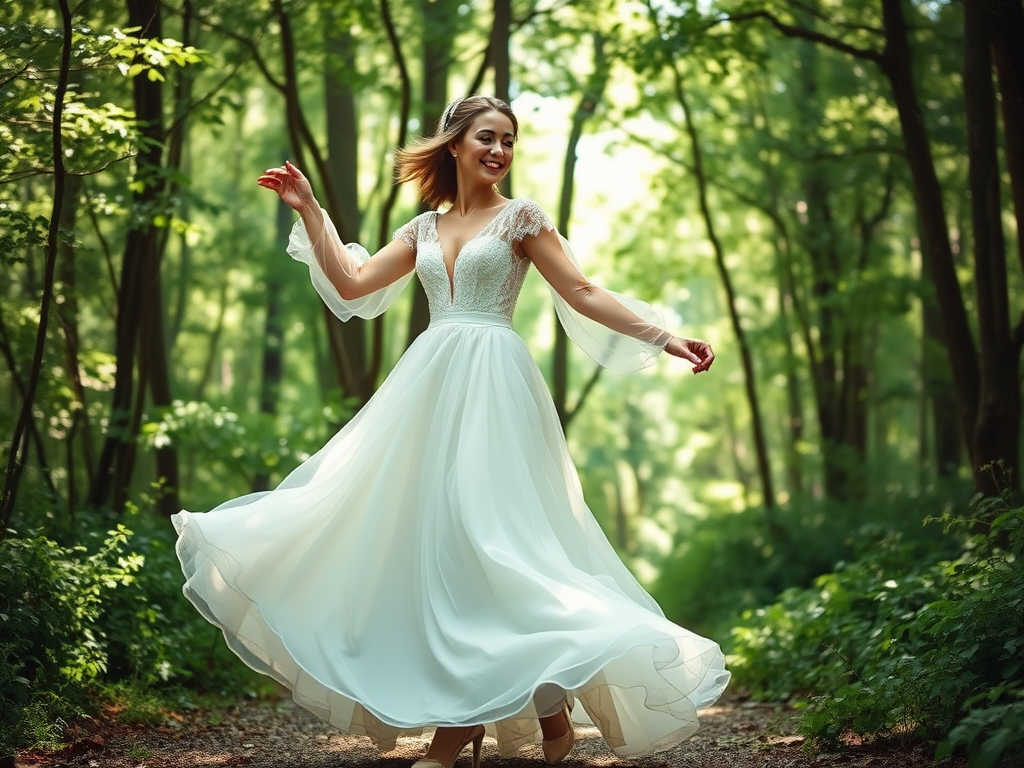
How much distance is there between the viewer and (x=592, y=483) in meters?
31.6

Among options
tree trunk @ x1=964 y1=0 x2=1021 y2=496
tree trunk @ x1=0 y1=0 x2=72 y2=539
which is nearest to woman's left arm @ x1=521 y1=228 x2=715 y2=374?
tree trunk @ x1=0 y1=0 x2=72 y2=539

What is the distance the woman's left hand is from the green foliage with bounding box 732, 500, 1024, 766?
A: 148 cm

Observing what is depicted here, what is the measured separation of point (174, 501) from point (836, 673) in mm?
5873

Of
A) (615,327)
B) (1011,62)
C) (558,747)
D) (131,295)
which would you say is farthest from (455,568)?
(131,295)

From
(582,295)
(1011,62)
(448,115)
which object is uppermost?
(1011,62)

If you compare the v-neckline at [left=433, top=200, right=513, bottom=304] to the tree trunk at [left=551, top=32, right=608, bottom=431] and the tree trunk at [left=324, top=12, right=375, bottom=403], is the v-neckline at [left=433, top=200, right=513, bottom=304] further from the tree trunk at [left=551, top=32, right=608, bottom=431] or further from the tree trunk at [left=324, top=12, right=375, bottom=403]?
the tree trunk at [left=551, top=32, right=608, bottom=431]

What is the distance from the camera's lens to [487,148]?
475 cm

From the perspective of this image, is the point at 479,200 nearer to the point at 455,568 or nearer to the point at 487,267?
the point at 487,267

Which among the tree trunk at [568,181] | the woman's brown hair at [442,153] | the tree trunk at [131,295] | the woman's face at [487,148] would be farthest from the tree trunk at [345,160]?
the woman's face at [487,148]

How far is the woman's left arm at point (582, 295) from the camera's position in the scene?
4.49m

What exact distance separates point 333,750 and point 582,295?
2473 mm

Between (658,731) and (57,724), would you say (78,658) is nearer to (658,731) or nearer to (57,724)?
(57,724)

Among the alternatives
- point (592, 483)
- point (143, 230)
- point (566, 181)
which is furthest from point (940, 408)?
point (592, 483)

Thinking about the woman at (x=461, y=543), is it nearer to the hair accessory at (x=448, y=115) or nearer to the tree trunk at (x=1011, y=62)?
the hair accessory at (x=448, y=115)
